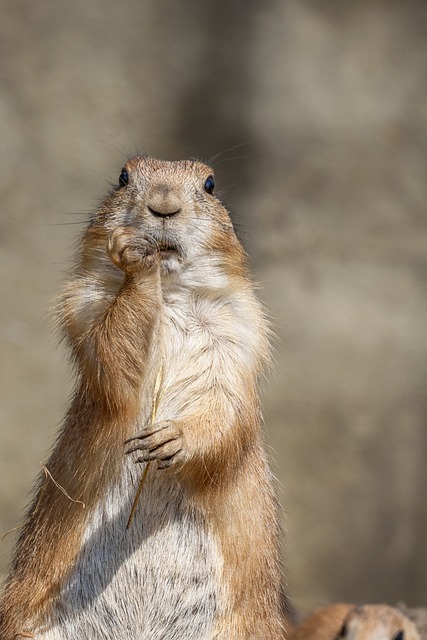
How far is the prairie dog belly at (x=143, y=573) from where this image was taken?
14.0ft

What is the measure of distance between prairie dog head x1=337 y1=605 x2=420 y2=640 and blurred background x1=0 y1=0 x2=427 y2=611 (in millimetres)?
1910

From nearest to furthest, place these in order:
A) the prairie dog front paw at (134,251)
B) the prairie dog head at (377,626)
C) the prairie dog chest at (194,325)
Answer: the prairie dog front paw at (134,251) < the prairie dog chest at (194,325) < the prairie dog head at (377,626)

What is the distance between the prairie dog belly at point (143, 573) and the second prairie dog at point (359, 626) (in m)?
2.30

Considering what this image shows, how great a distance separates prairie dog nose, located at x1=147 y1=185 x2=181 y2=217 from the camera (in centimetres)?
421

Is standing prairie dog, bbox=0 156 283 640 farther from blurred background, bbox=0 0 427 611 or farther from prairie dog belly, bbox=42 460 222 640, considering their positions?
blurred background, bbox=0 0 427 611

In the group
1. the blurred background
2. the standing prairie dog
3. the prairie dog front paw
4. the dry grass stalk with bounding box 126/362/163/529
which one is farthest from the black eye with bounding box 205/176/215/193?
the blurred background

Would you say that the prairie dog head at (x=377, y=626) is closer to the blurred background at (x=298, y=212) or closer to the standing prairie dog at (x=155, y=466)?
the blurred background at (x=298, y=212)

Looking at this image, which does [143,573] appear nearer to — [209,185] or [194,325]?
[194,325]

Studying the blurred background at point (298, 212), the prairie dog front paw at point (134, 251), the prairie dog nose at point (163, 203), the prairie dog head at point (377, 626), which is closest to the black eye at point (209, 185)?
the prairie dog nose at point (163, 203)

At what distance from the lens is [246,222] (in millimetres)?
8453

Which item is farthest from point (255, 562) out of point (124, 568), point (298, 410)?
point (298, 410)

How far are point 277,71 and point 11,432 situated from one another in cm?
376

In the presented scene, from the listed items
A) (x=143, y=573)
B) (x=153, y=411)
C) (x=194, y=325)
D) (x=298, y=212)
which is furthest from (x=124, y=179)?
(x=298, y=212)

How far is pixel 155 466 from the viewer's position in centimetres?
426
